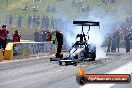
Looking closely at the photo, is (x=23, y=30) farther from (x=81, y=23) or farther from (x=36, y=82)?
(x=36, y=82)

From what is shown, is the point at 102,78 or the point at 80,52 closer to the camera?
the point at 102,78

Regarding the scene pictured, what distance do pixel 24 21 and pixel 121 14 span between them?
20.1 meters

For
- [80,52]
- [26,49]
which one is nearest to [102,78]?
[80,52]

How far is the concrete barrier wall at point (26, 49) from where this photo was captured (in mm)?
24425

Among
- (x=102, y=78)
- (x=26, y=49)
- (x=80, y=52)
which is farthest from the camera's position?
(x=26, y=49)

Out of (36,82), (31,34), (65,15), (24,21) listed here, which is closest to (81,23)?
(36,82)

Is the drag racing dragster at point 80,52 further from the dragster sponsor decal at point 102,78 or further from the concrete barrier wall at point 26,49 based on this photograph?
the dragster sponsor decal at point 102,78

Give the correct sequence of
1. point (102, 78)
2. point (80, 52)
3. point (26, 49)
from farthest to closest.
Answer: point (26, 49)
point (80, 52)
point (102, 78)

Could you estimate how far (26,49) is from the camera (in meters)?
27.0

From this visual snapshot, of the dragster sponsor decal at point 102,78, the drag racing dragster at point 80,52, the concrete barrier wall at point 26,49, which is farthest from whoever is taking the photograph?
the concrete barrier wall at point 26,49

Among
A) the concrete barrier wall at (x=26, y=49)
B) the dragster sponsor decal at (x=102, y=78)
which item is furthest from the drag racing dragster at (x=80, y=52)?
the dragster sponsor decal at (x=102, y=78)

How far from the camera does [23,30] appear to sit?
56000 millimetres

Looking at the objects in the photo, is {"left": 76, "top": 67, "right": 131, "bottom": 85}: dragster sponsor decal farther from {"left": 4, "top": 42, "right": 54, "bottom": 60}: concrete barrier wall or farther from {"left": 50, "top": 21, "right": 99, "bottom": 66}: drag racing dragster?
{"left": 4, "top": 42, "right": 54, "bottom": 60}: concrete barrier wall

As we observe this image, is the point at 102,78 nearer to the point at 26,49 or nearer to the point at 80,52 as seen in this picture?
the point at 80,52
